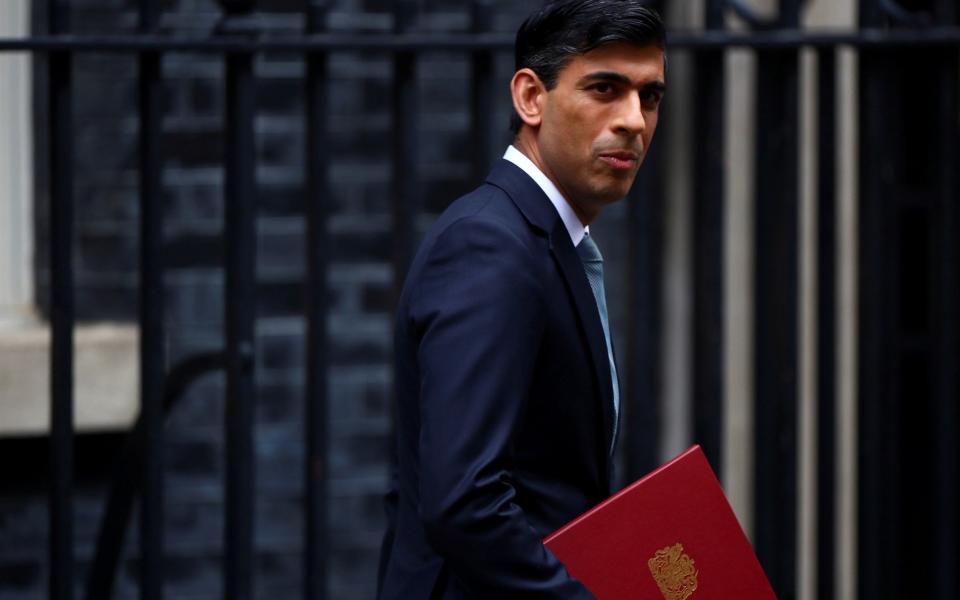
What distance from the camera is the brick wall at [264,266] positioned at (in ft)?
14.5

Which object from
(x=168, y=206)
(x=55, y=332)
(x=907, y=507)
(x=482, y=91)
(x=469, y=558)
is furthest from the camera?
(x=907, y=507)

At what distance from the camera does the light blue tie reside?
2121mm

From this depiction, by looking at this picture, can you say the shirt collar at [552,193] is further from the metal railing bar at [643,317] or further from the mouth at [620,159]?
the metal railing bar at [643,317]

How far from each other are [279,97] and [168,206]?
1.55 ft

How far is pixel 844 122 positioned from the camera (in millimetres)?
4488

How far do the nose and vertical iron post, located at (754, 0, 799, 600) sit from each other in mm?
1556

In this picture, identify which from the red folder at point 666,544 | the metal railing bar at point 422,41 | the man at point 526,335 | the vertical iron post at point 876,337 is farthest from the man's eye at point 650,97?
the vertical iron post at point 876,337

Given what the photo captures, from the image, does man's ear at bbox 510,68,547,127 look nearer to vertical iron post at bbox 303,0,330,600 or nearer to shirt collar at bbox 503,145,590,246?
shirt collar at bbox 503,145,590,246

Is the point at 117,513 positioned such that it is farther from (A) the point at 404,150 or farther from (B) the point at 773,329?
(B) the point at 773,329

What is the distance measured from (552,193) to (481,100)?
1.27m

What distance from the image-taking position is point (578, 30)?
2027 mm

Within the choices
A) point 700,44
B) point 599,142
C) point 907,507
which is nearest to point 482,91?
point 700,44

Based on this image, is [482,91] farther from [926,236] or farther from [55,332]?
[926,236]

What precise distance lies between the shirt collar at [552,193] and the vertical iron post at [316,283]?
3.87 feet
